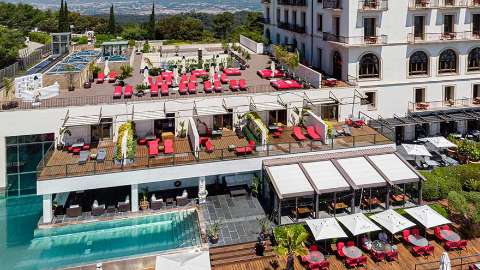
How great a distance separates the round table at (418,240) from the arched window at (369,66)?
19.9 meters

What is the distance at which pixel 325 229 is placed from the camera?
25.8 m

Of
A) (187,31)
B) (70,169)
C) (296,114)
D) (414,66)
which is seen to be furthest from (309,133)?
(187,31)

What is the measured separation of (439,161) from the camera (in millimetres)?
38406

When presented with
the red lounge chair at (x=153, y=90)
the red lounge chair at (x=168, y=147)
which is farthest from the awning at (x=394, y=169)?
the red lounge chair at (x=153, y=90)

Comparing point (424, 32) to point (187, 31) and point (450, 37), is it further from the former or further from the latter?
point (187, 31)

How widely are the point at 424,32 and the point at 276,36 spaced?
2533 cm

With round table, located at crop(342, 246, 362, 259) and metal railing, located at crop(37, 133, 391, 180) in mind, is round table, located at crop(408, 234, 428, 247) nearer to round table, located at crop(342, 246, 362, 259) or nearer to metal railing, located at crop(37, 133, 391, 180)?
round table, located at crop(342, 246, 362, 259)

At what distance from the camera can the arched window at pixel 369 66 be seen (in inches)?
1684

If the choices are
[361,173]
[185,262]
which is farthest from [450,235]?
[185,262]

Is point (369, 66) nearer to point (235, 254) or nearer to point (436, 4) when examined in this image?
point (436, 4)

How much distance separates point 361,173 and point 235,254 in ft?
34.8

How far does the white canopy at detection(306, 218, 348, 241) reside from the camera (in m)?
25.4

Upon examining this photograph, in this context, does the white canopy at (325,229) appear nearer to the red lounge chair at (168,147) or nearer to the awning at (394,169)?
the awning at (394,169)

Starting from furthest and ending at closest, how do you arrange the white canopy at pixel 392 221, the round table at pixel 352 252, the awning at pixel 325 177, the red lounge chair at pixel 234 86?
the red lounge chair at pixel 234 86 < the awning at pixel 325 177 < the white canopy at pixel 392 221 < the round table at pixel 352 252
